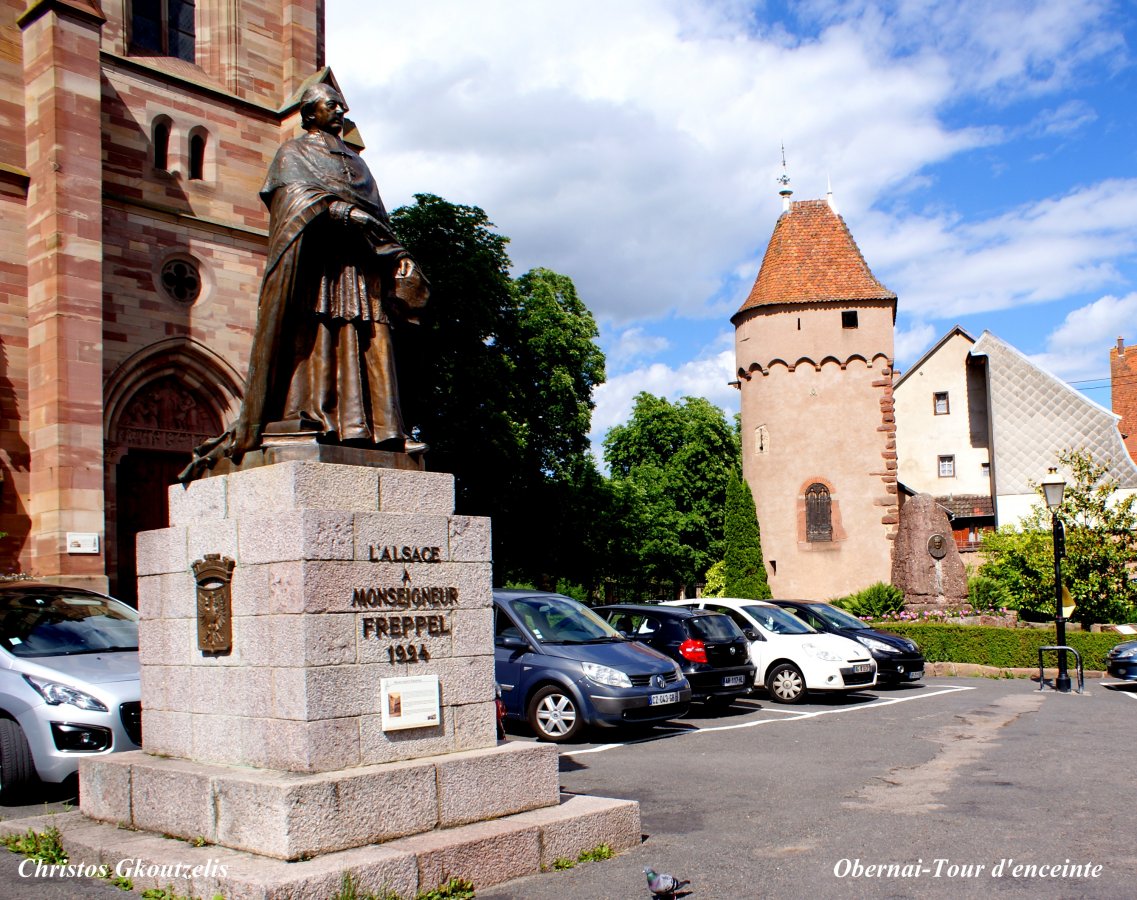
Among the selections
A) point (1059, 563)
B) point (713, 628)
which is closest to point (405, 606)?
point (713, 628)

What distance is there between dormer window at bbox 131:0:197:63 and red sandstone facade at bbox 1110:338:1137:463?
41343mm

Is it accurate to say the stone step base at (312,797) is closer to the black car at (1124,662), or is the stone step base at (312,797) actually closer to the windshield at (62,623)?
the windshield at (62,623)

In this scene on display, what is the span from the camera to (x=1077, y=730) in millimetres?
12352

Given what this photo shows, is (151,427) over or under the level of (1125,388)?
under

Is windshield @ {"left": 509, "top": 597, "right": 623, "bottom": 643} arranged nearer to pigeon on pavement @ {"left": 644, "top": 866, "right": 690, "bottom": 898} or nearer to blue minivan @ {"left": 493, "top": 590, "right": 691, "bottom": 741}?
blue minivan @ {"left": 493, "top": 590, "right": 691, "bottom": 741}

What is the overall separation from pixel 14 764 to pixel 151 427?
41.2 ft

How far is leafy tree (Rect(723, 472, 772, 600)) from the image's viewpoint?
34.2 metres

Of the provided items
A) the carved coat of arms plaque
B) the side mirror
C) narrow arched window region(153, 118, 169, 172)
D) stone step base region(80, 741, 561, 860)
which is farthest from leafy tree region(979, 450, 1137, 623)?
the carved coat of arms plaque

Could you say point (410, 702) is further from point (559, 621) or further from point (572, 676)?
point (559, 621)

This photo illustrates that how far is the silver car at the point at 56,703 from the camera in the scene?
776 centimetres

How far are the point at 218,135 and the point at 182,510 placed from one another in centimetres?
1639

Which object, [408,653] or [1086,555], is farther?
[1086,555]

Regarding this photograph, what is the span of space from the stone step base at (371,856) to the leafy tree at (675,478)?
4185 cm

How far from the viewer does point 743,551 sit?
34.6 meters
